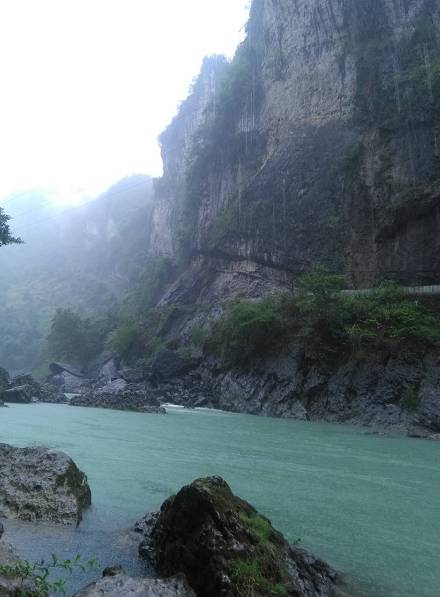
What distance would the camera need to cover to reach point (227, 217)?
38750 millimetres

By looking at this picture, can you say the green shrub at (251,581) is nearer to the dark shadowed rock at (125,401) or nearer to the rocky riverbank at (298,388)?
the rocky riverbank at (298,388)

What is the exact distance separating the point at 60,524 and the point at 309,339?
18.8 meters

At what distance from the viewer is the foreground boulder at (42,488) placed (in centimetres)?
602

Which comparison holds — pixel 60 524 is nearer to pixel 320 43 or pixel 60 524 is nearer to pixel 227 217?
pixel 227 217

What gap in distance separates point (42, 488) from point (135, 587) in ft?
10.3

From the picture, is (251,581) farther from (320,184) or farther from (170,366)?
(320,184)

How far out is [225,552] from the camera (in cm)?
406

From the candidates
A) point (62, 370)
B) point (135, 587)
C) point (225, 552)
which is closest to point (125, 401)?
point (62, 370)


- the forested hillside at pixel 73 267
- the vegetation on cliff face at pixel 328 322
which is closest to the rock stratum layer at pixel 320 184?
the vegetation on cliff face at pixel 328 322

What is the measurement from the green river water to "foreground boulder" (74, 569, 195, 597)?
877 millimetres

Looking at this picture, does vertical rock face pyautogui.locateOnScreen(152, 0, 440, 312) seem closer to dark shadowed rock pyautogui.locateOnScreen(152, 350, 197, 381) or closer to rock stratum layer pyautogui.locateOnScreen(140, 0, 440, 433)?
rock stratum layer pyautogui.locateOnScreen(140, 0, 440, 433)

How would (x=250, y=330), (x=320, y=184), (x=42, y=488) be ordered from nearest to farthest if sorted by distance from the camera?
(x=42, y=488)
(x=250, y=330)
(x=320, y=184)

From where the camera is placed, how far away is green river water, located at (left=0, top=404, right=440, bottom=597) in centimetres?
514

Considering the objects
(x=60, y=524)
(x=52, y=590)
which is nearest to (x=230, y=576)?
(x=52, y=590)
